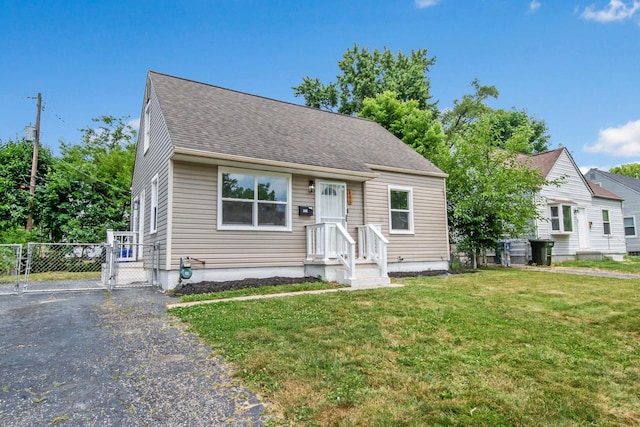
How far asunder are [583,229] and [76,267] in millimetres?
22049

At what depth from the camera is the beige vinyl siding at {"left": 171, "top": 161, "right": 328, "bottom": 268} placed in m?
7.78

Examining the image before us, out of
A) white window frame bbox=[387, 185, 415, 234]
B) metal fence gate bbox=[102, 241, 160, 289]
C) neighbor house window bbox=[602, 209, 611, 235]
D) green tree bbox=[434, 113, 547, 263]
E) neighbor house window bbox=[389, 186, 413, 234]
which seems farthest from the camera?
neighbor house window bbox=[602, 209, 611, 235]

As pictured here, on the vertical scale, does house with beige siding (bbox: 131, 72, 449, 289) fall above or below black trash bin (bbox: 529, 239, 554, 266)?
above

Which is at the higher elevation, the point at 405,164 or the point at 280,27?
the point at 280,27

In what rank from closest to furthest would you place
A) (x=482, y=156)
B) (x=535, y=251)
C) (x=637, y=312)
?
(x=637, y=312) → (x=482, y=156) → (x=535, y=251)

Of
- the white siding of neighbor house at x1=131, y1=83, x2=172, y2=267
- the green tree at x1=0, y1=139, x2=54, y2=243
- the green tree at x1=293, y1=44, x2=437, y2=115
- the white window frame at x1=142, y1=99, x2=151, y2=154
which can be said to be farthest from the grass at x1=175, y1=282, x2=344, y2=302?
the green tree at x1=293, y1=44, x2=437, y2=115

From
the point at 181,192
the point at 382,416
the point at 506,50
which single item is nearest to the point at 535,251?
the point at 506,50

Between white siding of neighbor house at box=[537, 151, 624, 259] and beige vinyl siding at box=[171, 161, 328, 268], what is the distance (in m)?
12.4

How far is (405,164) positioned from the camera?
11.5 meters

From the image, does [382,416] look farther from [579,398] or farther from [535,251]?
[535,251]

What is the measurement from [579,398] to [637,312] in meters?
3.81

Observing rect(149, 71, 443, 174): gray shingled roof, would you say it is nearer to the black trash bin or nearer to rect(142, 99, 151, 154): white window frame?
rect(142, 99, 151, 154): white window frame

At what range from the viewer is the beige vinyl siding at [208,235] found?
7777 millimetres

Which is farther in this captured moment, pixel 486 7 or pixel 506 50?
pixel 506 50
